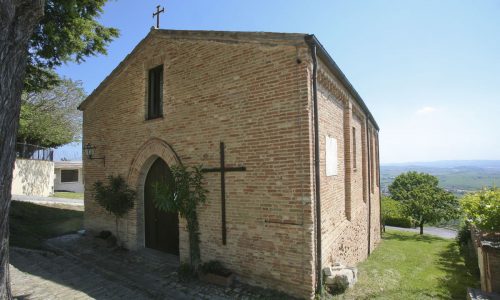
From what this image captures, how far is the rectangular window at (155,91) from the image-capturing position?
8.53 metres

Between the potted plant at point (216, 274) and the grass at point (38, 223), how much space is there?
5758mm

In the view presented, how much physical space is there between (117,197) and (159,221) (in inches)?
61.1

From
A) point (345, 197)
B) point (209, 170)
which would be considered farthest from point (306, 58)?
point (345, 197)

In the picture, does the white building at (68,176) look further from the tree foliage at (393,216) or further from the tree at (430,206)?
the tree at (430,206)

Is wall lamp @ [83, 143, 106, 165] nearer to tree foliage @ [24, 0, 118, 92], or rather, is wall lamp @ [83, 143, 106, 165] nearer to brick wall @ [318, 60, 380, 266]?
tree foliage @ [24, 0, 118, 92]

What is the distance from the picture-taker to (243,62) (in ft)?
20.9

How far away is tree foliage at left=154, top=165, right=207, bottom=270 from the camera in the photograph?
6.62 m

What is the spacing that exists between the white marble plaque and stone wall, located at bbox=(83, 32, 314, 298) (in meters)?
1.56

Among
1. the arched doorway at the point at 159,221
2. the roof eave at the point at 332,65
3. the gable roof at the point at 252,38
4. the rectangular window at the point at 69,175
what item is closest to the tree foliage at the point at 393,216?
the roof eave at the point at 332,65

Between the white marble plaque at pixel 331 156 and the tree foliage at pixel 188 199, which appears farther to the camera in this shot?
the white marble plaque at pixel 331 156

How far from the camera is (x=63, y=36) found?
1023cm

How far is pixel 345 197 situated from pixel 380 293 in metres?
2.83

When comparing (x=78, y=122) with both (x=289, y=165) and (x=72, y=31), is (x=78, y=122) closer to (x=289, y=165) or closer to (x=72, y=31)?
(x=72, y=31)

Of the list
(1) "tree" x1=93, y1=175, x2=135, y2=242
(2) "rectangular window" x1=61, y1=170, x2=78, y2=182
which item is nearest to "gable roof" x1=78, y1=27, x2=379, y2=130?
(1) "tree" x1=93, y1=175, x2=135, y2=242
